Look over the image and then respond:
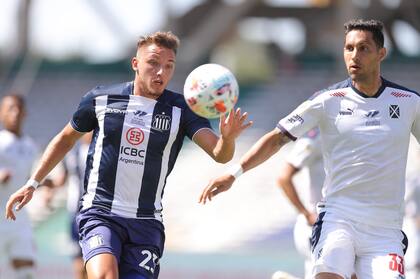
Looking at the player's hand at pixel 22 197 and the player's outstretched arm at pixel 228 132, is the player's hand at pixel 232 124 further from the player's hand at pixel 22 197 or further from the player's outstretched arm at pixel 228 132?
the player's hand at pixel 22 197

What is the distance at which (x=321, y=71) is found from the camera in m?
34.0

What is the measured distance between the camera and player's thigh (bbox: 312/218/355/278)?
7949mm

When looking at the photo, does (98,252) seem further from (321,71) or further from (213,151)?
(321,71)

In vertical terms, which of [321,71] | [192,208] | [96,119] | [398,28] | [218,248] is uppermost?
[398,28]

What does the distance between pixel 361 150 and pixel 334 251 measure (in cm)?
77

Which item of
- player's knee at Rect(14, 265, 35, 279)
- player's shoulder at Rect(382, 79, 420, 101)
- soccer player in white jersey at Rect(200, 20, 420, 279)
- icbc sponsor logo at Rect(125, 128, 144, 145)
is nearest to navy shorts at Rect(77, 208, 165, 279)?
icbc sponsor logo at Rect(125, 128, 144, 145)

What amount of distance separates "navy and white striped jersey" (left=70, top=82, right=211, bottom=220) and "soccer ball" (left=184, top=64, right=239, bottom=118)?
0.50 meters

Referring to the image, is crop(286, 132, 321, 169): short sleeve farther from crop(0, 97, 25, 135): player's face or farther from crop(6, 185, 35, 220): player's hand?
crop(0, 97, 25, 135): player's face

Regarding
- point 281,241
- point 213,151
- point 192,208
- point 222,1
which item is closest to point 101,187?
point 213,151

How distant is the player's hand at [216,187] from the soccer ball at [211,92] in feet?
1.50

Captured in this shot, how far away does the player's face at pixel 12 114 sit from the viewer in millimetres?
12406

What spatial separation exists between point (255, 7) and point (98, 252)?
115 feet

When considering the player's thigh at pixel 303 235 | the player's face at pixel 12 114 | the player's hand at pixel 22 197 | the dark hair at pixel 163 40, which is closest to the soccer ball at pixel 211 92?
the dark hair at pixel 163 40

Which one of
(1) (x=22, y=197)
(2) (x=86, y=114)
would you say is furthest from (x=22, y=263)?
(2) (x=86, y=114)
